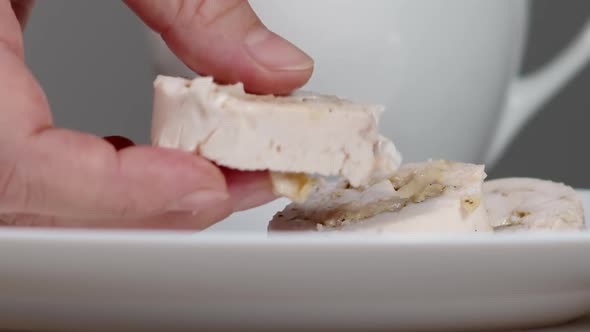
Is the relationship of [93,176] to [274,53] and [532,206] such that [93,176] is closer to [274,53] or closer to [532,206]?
[274,53]

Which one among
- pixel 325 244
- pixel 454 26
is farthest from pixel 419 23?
pixel 325 244

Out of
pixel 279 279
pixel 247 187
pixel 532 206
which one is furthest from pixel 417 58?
pixel 279 279

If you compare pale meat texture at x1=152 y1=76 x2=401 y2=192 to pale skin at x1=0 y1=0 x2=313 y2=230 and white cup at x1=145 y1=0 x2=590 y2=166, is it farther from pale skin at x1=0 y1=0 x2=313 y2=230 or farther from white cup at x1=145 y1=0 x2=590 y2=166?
white cup at x1=145 y1=0 x2=590 y2=166

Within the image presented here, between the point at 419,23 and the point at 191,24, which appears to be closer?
the point at 191,24

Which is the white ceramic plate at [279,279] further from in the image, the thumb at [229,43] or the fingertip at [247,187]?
the thumb at [229,43]

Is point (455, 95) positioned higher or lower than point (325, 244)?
lower

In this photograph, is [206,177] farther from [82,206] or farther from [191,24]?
[191,24]
